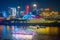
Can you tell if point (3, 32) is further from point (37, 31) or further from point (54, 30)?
point (54, 30)

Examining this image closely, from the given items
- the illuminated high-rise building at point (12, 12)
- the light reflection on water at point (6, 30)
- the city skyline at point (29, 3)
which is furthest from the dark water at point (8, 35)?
the city skyline at point (29, 3)

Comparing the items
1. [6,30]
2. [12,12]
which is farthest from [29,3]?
[6,30]

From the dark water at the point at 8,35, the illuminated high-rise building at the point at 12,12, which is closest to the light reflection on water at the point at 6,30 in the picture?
the dark water at the point at 8,35

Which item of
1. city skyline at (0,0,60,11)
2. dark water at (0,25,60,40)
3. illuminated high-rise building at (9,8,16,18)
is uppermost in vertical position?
city skyline at (0,0,60,11)

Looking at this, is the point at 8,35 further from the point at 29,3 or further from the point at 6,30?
the point at 29,3

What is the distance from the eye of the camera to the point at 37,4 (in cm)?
188

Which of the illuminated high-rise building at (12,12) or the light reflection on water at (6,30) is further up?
the illuminated high-rise building at (12,12)

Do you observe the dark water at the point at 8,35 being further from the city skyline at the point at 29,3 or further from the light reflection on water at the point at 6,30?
the city skyline at the point at 29,3

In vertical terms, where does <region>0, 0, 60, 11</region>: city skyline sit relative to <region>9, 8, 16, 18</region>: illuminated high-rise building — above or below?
above

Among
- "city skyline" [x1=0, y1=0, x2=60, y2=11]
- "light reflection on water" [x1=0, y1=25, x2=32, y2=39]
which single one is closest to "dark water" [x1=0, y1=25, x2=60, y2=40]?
"light reflection on water" [x1=0, y1=25, x2=32, y2=39]

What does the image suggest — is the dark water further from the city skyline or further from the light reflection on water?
the city skyline

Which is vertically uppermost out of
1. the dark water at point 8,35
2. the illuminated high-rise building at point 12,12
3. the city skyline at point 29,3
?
the city skyline at point 29,3

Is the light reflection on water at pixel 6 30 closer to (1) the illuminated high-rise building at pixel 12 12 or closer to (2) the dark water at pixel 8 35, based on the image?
(2) the dark water at pixel 8 35

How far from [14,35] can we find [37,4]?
0.51 metres
